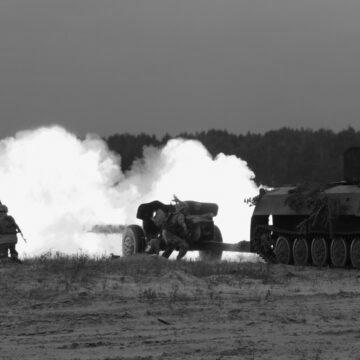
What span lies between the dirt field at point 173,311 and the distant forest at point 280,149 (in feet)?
251

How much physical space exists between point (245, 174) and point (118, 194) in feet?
26.9

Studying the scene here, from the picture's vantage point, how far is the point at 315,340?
1343 cm

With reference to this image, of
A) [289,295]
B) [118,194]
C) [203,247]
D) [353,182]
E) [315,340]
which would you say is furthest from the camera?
[118,194]

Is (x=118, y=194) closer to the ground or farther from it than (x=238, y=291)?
farther from it

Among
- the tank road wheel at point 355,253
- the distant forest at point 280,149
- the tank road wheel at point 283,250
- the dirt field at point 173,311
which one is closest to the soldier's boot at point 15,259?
the dirt field at point 173,311

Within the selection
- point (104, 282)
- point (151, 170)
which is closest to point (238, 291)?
point (104, 282)

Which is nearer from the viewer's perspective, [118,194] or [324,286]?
[324,286]

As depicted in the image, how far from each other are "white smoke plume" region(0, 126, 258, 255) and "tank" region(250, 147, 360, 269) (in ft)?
28.9

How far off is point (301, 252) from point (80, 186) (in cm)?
1772

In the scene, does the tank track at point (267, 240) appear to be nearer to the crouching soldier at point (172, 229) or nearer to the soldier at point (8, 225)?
the crouching soldier at point (172, 229)

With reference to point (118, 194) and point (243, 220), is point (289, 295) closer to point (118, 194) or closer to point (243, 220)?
point (243, 220)

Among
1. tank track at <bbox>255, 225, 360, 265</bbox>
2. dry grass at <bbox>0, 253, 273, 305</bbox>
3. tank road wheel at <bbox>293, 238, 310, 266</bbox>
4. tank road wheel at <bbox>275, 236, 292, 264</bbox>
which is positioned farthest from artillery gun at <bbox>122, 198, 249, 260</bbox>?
dry grass at <bbox>0, 253, 273, 305</bbox>

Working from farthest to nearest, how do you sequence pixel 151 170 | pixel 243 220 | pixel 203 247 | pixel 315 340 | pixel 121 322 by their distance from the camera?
1. pixel 151 170
2. pixel 243 220
3. pixel 203 247
4. pixel 121 322
5. pixel 315 340

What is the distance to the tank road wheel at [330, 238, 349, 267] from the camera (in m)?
28.1
